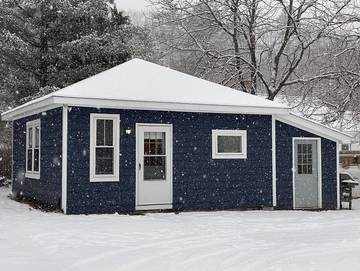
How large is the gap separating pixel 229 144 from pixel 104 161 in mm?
3302

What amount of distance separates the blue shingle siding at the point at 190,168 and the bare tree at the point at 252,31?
9158 mm

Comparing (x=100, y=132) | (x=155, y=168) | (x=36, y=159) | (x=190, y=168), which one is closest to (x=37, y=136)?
(x=36, y=159)

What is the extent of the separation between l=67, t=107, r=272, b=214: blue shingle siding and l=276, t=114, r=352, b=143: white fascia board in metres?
0.57

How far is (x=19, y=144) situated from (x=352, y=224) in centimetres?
1049

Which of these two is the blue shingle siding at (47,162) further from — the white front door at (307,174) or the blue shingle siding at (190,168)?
the white front door at (307,174)

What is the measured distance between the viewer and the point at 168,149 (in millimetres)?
13203

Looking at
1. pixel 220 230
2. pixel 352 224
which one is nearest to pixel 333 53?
pixel 352 224

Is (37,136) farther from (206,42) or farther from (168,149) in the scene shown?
(206,42)

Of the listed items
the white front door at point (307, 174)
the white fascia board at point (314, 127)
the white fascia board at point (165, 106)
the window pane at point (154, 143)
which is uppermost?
the white fascia board at point (165, 106)

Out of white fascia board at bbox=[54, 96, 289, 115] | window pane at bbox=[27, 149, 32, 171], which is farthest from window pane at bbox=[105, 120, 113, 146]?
window pane at bbox=[27, 149, 32, 171]

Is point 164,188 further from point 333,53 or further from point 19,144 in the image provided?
point 333,53

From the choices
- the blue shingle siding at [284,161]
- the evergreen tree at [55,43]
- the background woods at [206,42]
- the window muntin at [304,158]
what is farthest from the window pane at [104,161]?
the evergreen tree at [55,43]

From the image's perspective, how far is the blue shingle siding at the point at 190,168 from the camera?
12227 millimetres

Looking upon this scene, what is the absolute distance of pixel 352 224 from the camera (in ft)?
38.0
